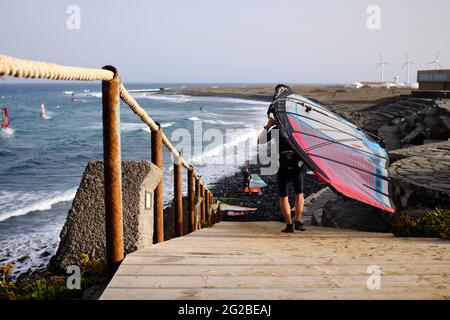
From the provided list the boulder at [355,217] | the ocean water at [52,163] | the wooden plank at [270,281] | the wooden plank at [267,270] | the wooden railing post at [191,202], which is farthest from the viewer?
the ocean water at [52,163]

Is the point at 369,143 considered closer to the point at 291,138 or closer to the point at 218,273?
the point at 291,138

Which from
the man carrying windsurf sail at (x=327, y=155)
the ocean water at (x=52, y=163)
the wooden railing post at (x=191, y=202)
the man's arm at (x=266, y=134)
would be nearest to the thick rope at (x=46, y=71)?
the man's arm at (x=266, y=134)

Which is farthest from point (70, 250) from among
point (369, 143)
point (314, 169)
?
point (369, 143)

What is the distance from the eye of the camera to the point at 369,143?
21.7ft

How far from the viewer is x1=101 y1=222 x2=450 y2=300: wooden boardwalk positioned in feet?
7.68

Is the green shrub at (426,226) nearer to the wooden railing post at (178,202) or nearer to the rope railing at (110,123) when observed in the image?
the wooden railing post at (178,202)

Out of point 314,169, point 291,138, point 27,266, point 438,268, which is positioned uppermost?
point 291,138

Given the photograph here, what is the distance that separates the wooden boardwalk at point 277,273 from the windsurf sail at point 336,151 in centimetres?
160

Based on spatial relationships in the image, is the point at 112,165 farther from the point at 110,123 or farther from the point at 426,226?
the point at 426,226

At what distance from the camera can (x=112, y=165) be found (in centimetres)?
275

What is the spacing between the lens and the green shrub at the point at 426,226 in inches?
191

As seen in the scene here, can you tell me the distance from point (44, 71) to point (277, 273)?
178cm

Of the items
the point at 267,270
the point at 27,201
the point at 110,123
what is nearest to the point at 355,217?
the point at 267,270
